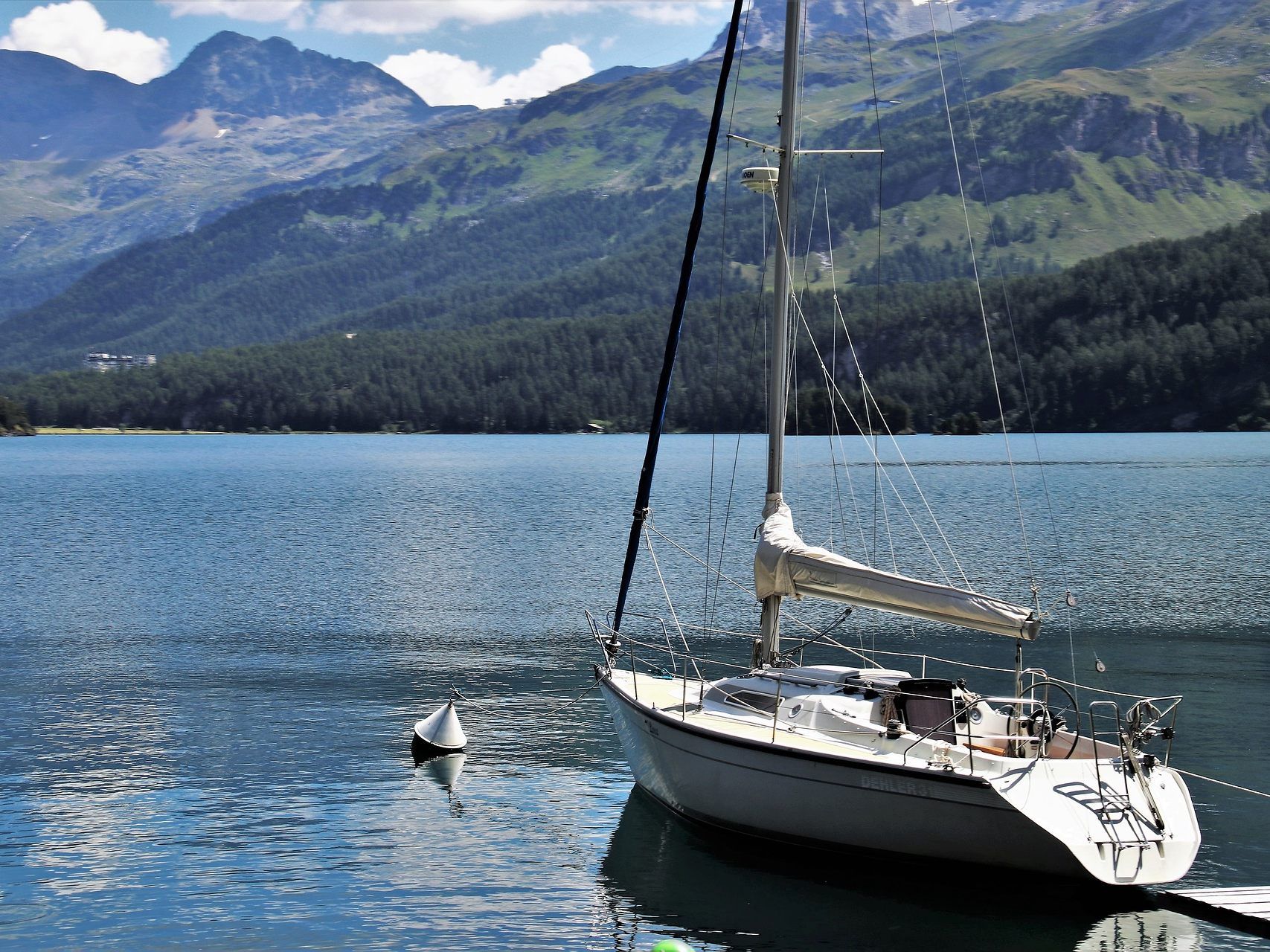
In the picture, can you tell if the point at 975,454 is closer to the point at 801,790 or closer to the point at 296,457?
the point at 296,457

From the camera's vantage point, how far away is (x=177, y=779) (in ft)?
87.2

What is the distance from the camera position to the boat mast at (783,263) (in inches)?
904

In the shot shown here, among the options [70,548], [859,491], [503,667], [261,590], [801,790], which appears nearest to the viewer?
[801,790]

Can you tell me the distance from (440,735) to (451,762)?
2.90 feet

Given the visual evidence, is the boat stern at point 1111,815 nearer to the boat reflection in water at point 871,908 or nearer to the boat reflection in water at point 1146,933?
the boat reflection in water at point 1146,933

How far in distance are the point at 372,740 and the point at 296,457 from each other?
522 feet

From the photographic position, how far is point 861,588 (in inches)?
875

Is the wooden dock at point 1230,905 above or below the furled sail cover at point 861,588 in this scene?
below

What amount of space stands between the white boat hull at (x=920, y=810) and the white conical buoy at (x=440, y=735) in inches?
325

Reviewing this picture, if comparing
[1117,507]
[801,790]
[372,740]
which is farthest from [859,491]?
[801,790]

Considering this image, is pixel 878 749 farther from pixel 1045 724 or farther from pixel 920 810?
pixel 1045 724

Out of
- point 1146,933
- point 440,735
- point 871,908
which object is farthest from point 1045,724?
point 440,735

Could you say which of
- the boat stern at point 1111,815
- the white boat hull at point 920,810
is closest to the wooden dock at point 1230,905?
the boat stern at point 1111,815

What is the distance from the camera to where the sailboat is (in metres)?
18.3
